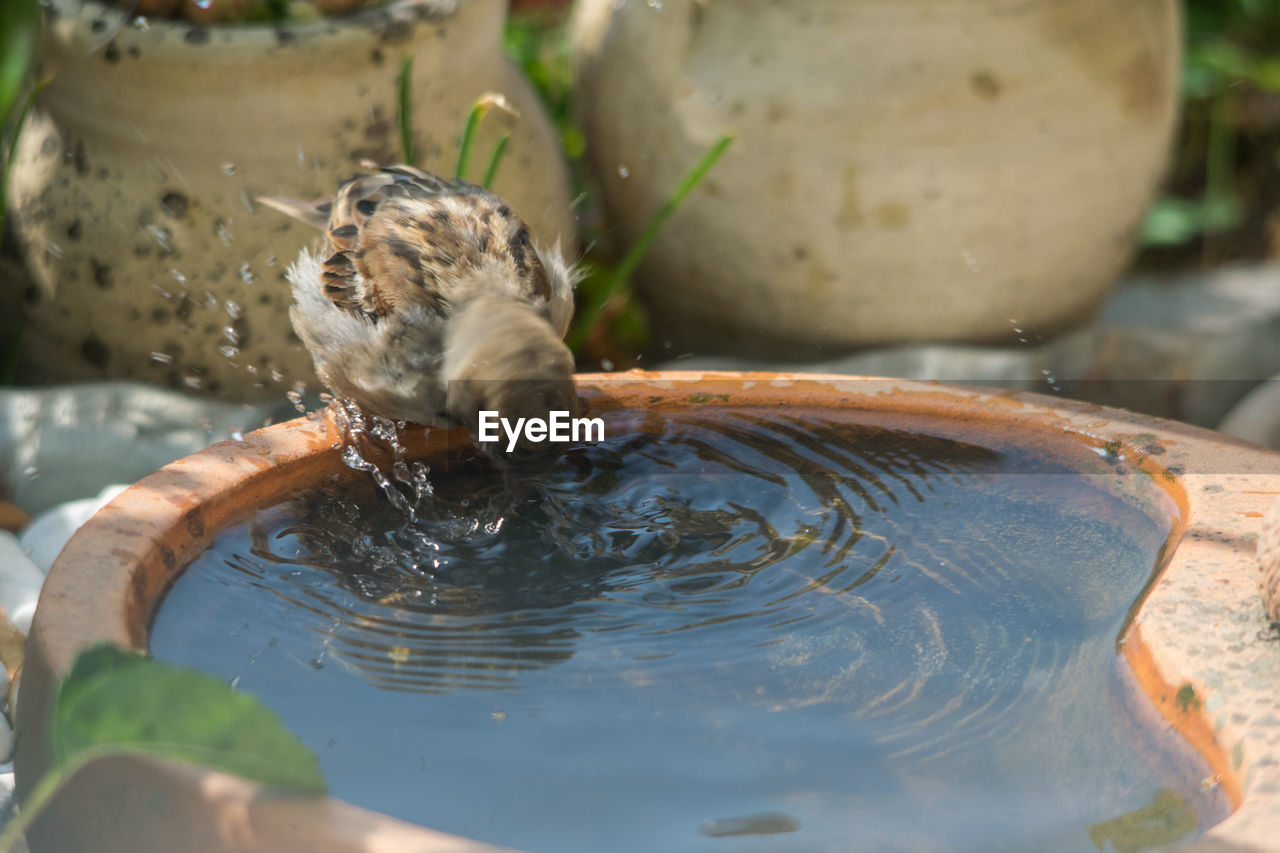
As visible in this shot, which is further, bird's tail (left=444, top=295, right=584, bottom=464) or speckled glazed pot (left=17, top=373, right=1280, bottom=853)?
bird's tail (left=444, top=295, right=584, bottom=464)

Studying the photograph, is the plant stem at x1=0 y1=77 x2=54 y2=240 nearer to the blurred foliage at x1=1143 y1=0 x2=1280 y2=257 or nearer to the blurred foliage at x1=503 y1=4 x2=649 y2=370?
the blurred foliage at x1=503 y1=4 x2=649 y2=370

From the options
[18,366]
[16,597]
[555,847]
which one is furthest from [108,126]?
[555,847]

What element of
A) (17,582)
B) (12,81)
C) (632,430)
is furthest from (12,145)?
(632,430)

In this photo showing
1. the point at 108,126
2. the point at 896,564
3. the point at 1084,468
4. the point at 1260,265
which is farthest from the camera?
Result: the point at 1260,265

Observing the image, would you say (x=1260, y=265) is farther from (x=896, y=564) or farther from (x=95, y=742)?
(x=95, y=742)

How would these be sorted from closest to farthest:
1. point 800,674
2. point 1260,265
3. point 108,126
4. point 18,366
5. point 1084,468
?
point 800,674 → point 1084,468 → point 108,126 → point 18,366 → point 1260,265

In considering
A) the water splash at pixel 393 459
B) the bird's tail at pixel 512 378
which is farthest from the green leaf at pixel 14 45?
the bird's tail at pixel 512 378

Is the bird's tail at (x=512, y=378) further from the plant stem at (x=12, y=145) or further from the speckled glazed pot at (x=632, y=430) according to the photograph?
the plant stem at (x=12, y=145)

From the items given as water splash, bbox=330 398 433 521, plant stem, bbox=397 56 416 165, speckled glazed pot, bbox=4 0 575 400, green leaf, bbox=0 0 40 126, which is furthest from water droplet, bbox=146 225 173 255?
water splash, bbox=330 398 433 521
